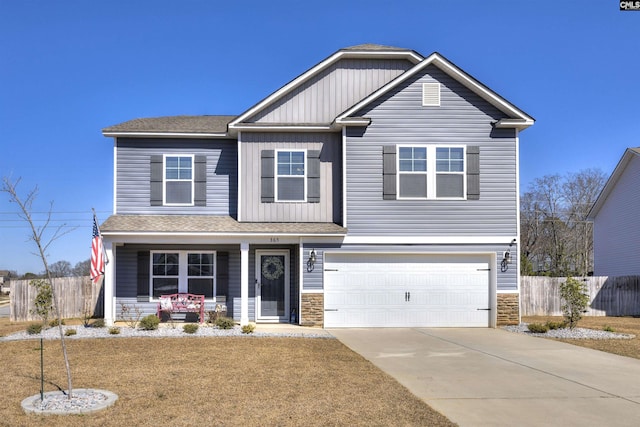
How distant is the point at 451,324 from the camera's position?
18.2 m

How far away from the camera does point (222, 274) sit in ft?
61.7

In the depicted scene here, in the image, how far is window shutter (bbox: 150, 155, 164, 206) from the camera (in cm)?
1867

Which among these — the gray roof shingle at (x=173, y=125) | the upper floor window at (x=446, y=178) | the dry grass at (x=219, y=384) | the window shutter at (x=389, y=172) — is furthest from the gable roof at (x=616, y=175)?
the dry grass at (x=219, y=384)

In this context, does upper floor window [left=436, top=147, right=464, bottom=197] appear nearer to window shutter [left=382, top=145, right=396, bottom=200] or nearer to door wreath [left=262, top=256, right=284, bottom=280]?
window shutter [left=382, top=145, right=396, bottom=200]

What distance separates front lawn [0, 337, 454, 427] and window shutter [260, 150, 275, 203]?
201 inches

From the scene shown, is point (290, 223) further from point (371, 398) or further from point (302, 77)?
point (371, 398)

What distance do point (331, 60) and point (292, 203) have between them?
4.36 metres

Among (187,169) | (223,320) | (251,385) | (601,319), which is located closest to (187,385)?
(251,385)

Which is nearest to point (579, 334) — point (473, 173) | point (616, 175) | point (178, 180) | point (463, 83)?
point (473, 173)

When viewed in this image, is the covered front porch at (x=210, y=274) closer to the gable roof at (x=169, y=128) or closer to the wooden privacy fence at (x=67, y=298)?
the wooden privacy fence at (x=67, y=298)

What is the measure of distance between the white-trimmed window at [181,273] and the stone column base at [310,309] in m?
2.96

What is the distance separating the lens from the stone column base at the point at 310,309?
17562 mm

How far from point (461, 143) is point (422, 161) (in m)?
1.22


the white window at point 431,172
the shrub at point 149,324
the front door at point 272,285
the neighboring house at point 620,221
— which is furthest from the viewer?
the neighboring house at point 620,221
